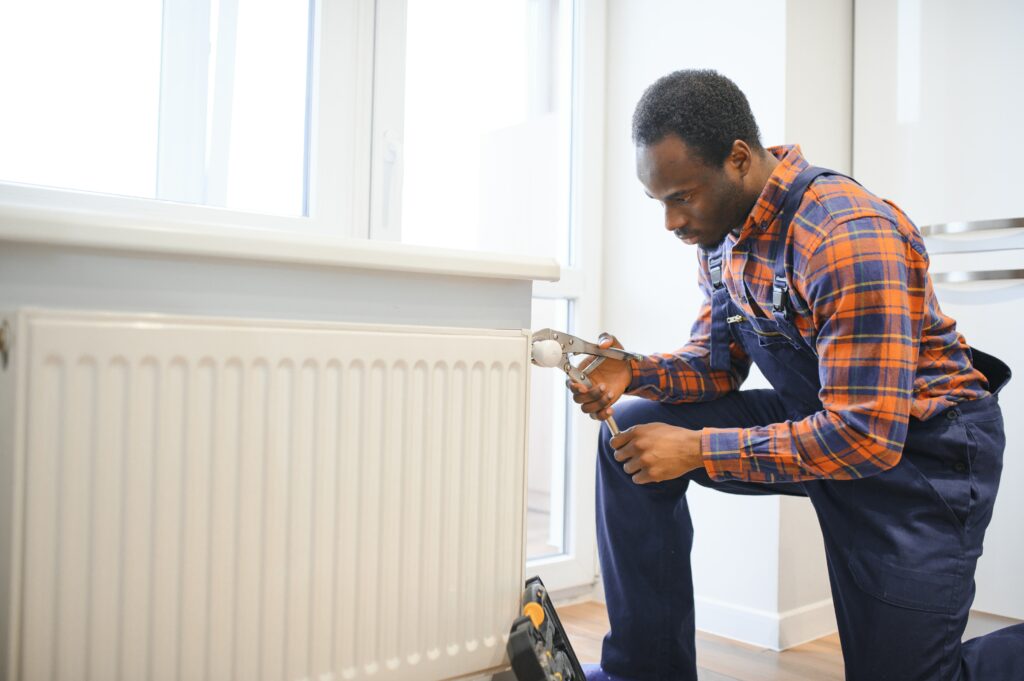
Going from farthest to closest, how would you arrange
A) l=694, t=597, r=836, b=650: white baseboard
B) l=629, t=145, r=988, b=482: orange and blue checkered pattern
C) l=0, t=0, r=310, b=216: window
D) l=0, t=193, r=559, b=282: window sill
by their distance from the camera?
l=694, t=597, r=836, b=650: white baseboard
l=0, t=0, r=310, b=216: window
l=629, t=145, r=988, b=482: orange and blue checkered pattern
l=0, t=193, r=559, b=282: window sill

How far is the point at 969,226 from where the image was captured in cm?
163

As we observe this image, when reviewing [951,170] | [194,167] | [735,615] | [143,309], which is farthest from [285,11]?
[735,615]

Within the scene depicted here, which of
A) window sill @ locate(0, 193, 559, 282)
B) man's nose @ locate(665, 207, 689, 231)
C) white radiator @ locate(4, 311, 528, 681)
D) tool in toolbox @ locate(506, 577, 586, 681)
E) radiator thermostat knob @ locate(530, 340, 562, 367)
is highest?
man's nose @ locate(665, 207, 689, 231)

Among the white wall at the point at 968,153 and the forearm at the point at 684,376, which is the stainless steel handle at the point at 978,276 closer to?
the white wall at the point at 968,153

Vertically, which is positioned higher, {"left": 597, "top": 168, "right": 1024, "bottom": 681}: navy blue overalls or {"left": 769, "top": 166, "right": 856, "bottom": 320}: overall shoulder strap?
{"left": 769, "top": 166, "right": 856, "bottom": 320}: overall shoulder strap

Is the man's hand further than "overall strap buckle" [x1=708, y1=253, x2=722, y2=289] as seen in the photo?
No

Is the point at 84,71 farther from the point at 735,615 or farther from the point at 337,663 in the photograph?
the point at 735,615

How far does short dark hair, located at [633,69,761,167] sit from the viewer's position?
1150mm

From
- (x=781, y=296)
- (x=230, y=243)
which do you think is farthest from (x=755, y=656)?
(x=230, y=243)

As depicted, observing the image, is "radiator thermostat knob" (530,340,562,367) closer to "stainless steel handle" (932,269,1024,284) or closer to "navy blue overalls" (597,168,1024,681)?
"navy blue overalls" (597,168,1024,681)

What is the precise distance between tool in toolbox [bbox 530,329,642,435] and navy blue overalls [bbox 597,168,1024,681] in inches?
4.6

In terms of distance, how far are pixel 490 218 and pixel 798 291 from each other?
1.29 metres

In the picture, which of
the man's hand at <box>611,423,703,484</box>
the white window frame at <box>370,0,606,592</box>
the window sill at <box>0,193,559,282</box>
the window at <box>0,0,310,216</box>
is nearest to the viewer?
the window sill at <box>0,193,559,282</box>

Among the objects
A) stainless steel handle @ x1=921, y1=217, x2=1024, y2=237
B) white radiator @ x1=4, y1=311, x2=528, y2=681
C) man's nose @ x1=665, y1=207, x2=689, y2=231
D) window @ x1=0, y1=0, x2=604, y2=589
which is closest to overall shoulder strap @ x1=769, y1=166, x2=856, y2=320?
man's nose @ x1=665, y1=207, x2=689, y2=231
